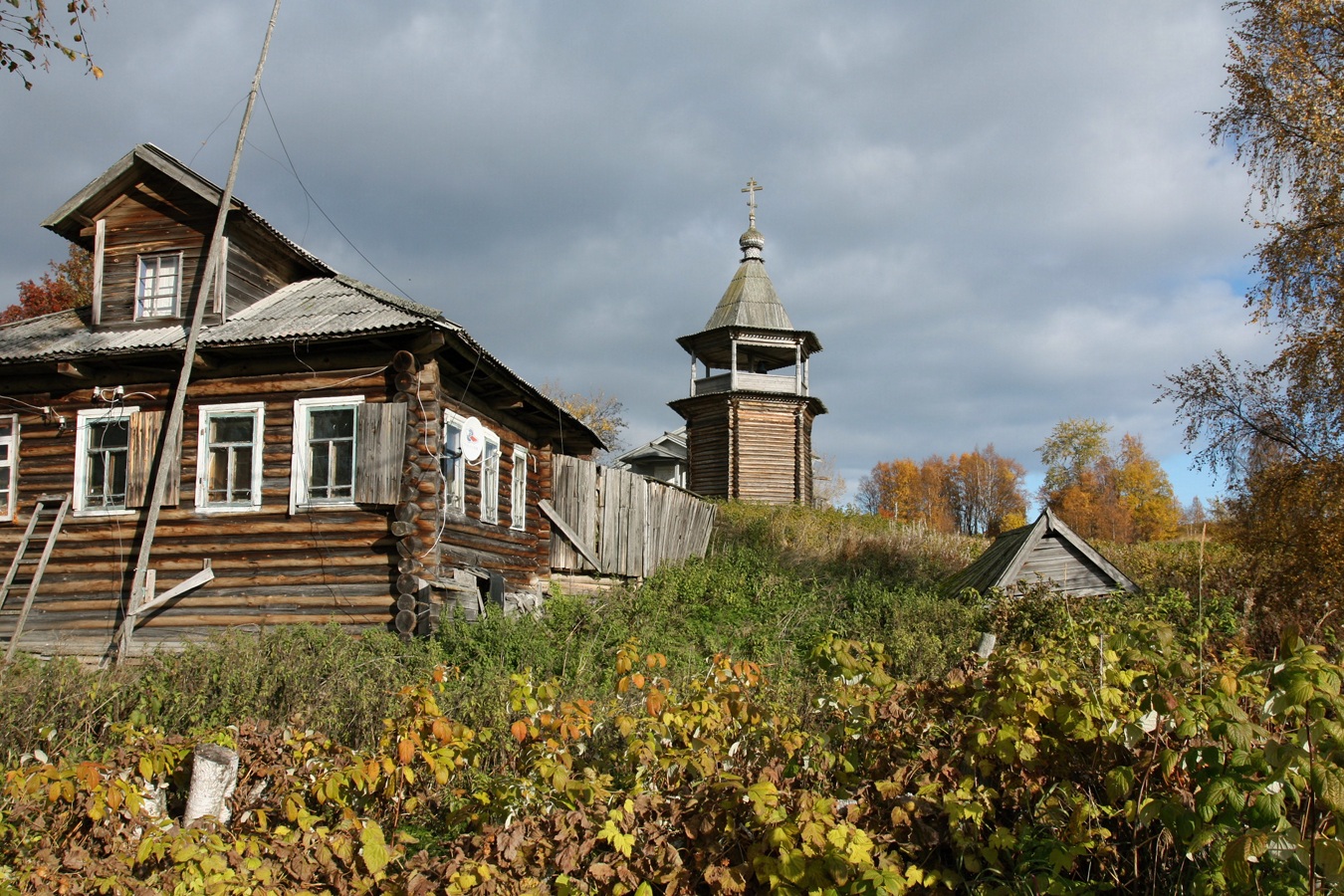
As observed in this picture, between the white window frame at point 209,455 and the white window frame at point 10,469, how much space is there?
286cm

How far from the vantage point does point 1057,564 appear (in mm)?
11148

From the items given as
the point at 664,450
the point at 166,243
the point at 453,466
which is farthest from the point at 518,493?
the point at 664,450

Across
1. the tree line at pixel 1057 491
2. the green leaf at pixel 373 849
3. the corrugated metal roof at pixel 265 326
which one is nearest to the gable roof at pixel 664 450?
the tree line at pixel 1057 491

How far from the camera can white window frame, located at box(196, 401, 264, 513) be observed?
37.7 ft

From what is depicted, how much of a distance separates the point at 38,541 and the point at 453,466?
223 inches

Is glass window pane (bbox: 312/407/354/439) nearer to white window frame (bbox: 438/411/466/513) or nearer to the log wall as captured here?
white window frame (bbox: 438/411/466/513)

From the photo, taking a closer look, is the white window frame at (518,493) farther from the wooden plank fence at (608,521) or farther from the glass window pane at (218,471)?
the glass window pane at (218,471)

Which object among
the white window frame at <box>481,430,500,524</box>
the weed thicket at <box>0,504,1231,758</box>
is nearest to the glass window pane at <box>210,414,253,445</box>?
the weed thicket at <box>0,504,1231,758</box>

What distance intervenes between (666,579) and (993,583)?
266 inches

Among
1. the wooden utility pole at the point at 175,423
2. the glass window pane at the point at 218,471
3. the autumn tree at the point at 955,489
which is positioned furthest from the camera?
the autumn tree at the point at 955,489

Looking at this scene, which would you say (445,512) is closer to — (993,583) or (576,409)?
(993,583)

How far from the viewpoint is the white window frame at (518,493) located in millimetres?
14633

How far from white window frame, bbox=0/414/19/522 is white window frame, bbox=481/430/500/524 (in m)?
6.17

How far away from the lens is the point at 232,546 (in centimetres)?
1145
